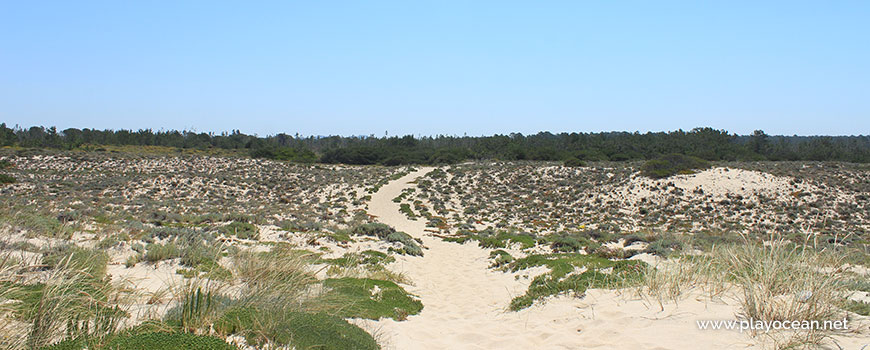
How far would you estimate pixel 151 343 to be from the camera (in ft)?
12.3

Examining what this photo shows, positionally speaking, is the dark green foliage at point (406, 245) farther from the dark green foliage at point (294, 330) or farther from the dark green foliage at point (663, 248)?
the dark green foliage at point (294, 330)

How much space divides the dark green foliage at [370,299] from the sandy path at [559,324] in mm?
183

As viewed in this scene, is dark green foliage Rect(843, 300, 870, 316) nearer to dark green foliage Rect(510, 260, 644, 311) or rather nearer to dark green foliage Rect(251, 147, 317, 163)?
dark green foliage Rect(510, 260, 644, 311)

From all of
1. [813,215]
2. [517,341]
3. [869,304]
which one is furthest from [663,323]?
[813,215]

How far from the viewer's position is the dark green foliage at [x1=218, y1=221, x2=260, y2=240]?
545 inches

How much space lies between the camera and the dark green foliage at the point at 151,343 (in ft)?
11.8

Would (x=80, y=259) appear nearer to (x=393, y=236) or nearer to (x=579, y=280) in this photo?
(x=579, y=280)

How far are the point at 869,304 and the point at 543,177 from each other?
114 ft

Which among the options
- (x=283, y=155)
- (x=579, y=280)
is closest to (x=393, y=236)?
(x=579, y=280)

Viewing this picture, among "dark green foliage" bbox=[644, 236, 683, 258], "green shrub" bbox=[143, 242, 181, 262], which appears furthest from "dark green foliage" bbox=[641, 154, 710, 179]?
"green shrub" bbox=[143, 242, 181, 262]

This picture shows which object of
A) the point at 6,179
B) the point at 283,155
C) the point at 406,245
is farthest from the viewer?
the point at 283,155

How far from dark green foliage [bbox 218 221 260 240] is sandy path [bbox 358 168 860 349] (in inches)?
267

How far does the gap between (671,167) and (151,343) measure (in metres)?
38.1

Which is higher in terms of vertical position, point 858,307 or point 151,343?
→ point 858,307
